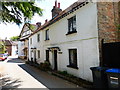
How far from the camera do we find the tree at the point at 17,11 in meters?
6.30

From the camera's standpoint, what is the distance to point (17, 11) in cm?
702

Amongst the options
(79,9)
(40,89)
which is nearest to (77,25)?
(79,9)

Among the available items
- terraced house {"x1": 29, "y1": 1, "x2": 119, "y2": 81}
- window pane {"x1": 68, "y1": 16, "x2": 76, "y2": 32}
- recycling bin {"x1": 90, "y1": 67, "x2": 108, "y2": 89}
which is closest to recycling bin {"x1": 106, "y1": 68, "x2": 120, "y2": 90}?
recycling bin {"x1": 90, "y1": 67, "x2": 108, "y2": 89}

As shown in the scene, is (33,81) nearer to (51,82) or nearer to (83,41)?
(51,82)

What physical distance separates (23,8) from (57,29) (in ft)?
19.9

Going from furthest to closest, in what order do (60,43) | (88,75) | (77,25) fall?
(60,43) < (77,25) < (88,75)

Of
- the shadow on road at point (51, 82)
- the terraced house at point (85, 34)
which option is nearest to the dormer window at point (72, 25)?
the terraced house at point (85, 34)

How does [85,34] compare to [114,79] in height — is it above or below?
above

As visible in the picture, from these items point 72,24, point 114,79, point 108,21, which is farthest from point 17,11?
point 114,79

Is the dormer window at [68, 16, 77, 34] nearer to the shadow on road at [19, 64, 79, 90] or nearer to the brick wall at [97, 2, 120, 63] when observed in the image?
the brick wall at [97, 2, 120, 63]

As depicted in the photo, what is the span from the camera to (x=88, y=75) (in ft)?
25.1

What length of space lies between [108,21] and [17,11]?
6.04 meters

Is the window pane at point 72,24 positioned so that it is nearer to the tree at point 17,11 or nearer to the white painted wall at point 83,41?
the white painted wall at point 83,41

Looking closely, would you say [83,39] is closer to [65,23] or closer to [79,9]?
[79,9]
